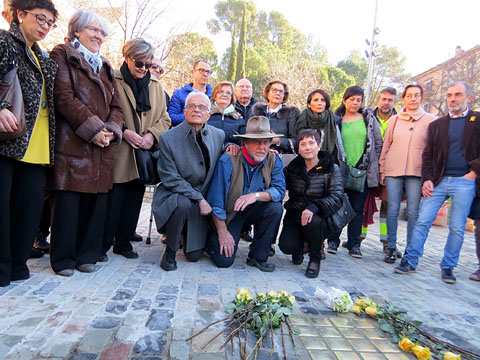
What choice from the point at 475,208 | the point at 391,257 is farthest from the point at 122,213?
the point at 475,208

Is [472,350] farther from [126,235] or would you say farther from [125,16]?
[125,16]

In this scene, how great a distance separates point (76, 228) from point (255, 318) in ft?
6.25

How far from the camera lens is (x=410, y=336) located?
2320 mm

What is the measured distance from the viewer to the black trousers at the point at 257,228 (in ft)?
12.4

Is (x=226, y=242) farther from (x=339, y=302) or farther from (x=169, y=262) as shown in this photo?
(x=339, y=302)

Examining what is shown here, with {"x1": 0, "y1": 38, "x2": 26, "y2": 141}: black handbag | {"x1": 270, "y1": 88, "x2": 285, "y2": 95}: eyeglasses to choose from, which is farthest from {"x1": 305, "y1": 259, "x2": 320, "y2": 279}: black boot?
{"x1": 0, "y1": 38, "x2": 26, "y2": 141}: black handbag

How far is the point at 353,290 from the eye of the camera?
11.0 ft

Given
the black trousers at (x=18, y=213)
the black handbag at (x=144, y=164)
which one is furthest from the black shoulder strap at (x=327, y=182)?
the black trousers at (x=18, y=213)

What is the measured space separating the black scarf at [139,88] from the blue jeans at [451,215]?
348cm

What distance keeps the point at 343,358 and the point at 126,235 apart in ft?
8.92

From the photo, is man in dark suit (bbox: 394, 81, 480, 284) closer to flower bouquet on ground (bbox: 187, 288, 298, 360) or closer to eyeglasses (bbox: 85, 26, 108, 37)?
flower bouquet on ground (bbox: 187, 288, 298, 360)

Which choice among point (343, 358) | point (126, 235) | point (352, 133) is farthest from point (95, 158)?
point (352, 133)

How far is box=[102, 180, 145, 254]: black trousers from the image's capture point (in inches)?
144

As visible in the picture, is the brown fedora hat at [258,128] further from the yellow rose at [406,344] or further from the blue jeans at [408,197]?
the yellow rose at [406,344]
